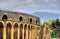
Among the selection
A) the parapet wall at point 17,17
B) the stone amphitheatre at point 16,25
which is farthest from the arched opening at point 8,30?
the parapet wall at point 17,17

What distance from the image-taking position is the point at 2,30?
2319 centimetres

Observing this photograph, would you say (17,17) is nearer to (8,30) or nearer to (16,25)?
(16,25)

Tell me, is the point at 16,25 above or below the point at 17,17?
below

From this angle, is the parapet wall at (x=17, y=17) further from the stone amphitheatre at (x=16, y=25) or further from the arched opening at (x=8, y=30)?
the arched opening at (x=8, y=30)

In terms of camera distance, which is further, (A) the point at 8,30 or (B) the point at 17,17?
(B) the point at 17,17

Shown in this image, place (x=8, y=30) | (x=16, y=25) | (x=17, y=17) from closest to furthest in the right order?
(x=8, y=30) < (x=16, y=25) < (x=17, y=17)

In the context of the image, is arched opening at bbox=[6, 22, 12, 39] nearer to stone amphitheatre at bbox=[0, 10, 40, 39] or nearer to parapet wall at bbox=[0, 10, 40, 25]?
stone amphitheatre at bbox=[0, 10, 40, 39]

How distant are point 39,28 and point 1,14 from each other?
7.63 meters

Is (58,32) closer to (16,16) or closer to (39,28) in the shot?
(39,28)

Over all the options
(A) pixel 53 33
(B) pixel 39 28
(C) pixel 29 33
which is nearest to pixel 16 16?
(C) pixel 29 33

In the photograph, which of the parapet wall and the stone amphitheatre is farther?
the parapet wall

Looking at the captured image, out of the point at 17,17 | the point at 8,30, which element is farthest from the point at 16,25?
the point at 8,30

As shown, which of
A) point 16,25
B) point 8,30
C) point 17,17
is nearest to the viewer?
point 8,30

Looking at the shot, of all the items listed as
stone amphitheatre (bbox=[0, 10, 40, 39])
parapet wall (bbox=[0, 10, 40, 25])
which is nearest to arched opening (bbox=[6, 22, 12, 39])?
stone amphitheatre (bbox=[0, 10, 40, 39])
